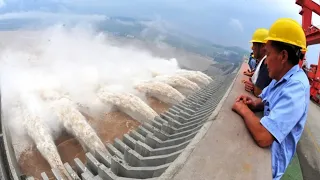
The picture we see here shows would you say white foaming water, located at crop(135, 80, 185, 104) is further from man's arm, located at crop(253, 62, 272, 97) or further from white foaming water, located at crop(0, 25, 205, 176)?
man's arm, located at crop(253, 62, 272, 97)

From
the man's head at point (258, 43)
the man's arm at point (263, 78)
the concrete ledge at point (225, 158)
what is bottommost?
the concrete ledge at point (225, 158)

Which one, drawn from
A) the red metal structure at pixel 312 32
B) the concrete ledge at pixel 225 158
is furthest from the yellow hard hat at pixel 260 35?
the red metal structure at pixel 312 32

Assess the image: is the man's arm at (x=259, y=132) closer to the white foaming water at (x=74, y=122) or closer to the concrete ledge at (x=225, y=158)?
the concrete ledge at (x=225, y=158)

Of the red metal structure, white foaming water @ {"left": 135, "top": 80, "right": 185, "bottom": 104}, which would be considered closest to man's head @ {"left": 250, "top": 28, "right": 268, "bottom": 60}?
white foaming water @ {"left": 135, "top": 80, "right": 185, "bottom": 104}

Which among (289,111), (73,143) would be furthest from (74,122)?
(289,111)

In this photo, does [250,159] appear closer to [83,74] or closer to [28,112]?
[28,112]
